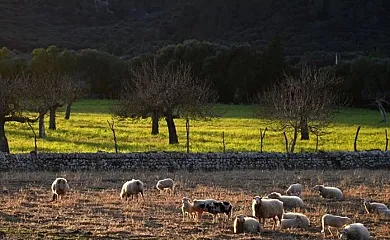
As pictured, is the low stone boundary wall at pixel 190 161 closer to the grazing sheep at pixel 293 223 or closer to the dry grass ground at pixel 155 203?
the dry grass ground at pixel 155 203

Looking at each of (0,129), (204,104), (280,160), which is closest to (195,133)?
(204,104)

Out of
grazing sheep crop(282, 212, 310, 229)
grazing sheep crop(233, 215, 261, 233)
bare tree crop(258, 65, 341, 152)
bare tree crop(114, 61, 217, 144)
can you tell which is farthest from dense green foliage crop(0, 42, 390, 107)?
grazing sheep crop(233, 215, 261, 233)

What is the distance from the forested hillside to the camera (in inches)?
5906

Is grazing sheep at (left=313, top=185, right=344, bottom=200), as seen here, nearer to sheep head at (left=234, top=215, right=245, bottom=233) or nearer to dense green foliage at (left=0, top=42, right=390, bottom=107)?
sheep head at (left=234, top=215, right=245, bottom=233)

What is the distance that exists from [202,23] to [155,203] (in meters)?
149

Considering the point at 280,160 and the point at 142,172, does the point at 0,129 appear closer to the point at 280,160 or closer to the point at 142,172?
the point at 142,172

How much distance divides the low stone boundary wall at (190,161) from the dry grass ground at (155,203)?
4.25ft

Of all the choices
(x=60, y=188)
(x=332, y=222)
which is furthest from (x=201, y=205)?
(x=60, y=188)

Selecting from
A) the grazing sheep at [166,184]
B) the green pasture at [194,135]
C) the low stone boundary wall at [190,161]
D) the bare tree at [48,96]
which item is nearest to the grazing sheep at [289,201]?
the grazing sheep at [166,184]

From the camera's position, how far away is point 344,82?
288 ft

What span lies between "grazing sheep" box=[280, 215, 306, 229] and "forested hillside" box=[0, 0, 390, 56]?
124 meters

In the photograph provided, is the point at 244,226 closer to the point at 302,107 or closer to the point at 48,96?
the point at 302,107

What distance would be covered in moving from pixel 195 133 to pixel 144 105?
811 cm

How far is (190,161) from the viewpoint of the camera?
3572 centimetres
